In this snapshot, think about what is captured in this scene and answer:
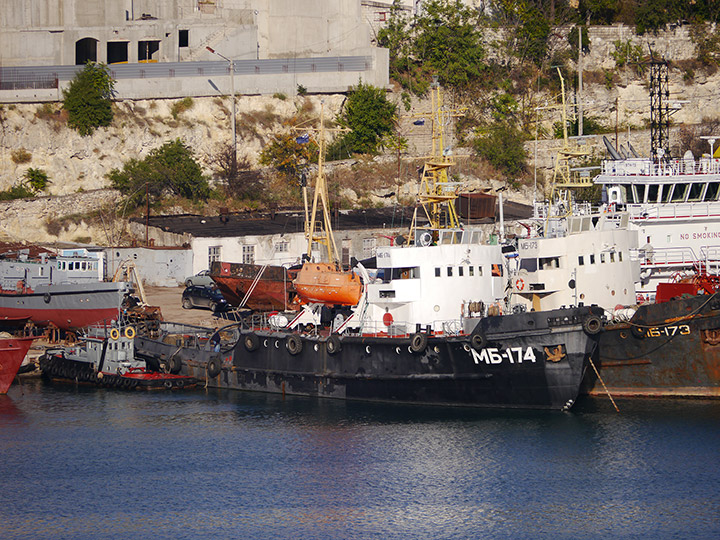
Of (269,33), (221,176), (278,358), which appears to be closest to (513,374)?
(278,358)

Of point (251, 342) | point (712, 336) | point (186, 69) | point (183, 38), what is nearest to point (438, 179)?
point (251, 342)

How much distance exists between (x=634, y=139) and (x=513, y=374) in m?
41.7

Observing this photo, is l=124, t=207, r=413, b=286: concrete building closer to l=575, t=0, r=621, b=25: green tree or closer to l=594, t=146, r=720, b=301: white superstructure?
l=594, t=146, r=720, b=301: white superstructure

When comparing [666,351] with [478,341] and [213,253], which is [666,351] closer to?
[478,341]

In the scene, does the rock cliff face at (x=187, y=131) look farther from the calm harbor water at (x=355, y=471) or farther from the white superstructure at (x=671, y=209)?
the calm harbor water at (x=355, y=471)

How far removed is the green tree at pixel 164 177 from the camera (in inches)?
2591

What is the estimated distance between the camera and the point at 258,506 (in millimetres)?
29062

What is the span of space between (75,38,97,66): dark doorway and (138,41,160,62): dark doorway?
10.8ft

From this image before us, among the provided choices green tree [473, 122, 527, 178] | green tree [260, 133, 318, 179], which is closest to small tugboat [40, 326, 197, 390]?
green tree [260, 133, 318, 179]

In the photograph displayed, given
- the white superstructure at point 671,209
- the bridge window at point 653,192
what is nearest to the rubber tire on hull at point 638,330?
the white superstructure at point 671,209

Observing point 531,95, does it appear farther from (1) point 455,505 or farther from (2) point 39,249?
(1) point 455,505

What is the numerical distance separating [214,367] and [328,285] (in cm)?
600

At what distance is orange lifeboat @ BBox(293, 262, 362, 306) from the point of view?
41656mm

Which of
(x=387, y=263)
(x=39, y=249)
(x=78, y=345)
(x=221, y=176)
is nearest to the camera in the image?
(x=387, y=263)
